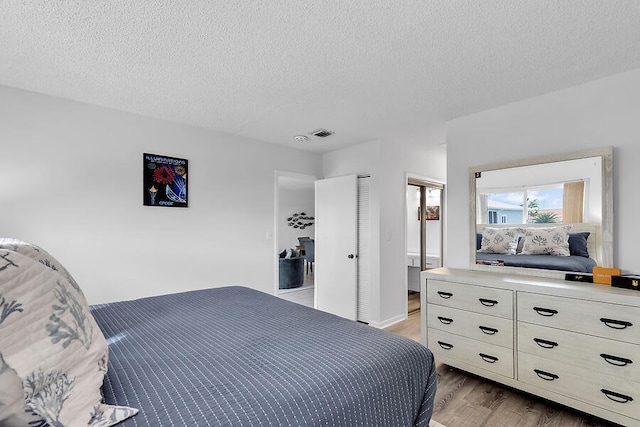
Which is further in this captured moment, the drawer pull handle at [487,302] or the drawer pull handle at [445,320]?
the drawer pull handle at [445,320]

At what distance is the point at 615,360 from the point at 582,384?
0.25m

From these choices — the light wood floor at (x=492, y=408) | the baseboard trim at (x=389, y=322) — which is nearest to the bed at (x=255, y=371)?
the light wood floor at (x=492, y=408)

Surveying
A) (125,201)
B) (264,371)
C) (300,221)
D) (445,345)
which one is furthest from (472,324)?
(300,221)

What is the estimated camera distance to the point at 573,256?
238 centimetres

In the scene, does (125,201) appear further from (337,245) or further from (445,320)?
(445,320)

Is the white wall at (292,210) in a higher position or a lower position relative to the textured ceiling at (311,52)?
lower

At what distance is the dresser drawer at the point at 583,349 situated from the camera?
1818 mm

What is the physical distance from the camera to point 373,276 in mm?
3895

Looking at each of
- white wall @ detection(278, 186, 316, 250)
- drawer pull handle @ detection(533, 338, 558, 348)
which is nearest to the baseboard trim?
drawer pull handle @ detection(533, 338, 558, 348)

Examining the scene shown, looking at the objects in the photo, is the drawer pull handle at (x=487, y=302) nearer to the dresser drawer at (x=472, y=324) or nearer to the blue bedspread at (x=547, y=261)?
the dresser drawer at (x=472, y=324)

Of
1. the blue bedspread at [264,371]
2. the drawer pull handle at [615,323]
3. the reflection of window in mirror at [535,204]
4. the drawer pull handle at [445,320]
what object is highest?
the reflection of window in mirror at [535,204]

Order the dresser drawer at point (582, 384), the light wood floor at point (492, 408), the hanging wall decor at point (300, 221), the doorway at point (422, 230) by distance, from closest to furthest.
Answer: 1. the dresser drawer at point (582, 384)
2. the light wood floor at point (492, 408)
3. the doorway at point (422, 230)
4. the hanging wall decor at point (300, 221)

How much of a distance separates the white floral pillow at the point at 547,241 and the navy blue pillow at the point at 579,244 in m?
0.03

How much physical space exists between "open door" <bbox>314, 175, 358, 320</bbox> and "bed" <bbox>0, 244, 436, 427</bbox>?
243cm
